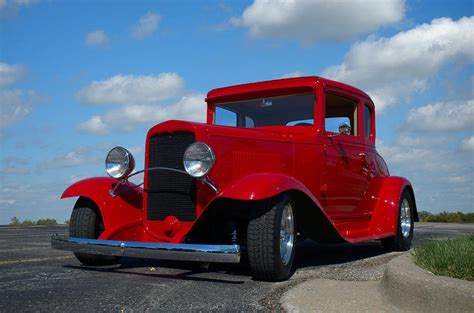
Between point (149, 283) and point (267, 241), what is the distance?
1079mm

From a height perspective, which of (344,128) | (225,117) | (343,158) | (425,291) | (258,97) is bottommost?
(425,291)

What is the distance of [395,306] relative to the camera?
3447 mm

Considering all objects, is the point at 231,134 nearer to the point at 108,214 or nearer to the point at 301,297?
the point at 108,214

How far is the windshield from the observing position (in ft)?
20.7

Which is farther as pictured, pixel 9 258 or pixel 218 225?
pixel 9 258

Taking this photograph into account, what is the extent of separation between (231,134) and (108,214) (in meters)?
1.58

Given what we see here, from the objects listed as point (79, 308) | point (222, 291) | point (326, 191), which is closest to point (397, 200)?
point (326, 191)

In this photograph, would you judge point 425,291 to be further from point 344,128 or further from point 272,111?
point 272,111

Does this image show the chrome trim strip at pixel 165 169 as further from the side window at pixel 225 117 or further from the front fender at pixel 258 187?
the side window at pixel 225 117

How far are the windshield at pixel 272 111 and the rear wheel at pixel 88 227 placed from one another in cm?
219

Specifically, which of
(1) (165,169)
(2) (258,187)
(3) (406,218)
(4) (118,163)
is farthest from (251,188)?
(3) (406,218)

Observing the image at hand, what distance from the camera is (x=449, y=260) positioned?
3.74m

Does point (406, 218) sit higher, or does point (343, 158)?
point (343, 158)

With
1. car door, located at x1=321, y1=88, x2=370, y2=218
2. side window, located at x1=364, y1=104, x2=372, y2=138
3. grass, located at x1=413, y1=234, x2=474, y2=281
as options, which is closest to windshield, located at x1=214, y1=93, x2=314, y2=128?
car door, located at x1=321, y1=88, x2=370, y2=218
